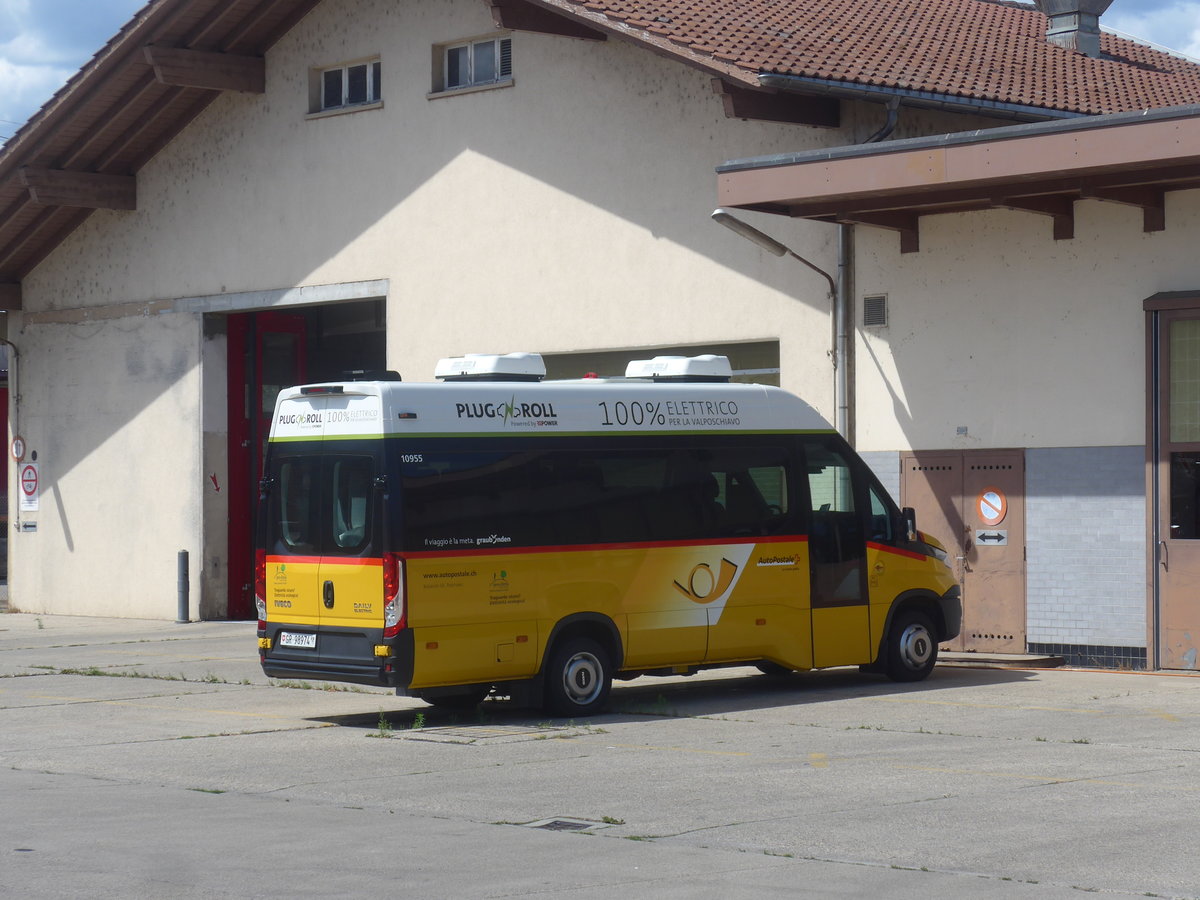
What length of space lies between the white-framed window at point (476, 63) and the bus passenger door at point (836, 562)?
8209mm

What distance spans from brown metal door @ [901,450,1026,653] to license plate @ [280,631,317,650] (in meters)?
7.21

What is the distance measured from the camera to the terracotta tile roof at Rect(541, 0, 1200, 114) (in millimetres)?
17500

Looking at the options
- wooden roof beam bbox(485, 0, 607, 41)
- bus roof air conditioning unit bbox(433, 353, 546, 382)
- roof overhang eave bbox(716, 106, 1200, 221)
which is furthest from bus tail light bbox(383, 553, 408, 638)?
wooden roof beam bbox(485, 0, 607, 41)

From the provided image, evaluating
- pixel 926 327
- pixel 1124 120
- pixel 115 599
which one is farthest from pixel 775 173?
pixel 115 599

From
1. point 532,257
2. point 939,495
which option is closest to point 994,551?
point 939,495

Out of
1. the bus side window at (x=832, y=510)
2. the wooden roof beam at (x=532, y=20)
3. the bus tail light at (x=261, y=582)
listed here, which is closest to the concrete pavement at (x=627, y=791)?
the bus tail light at (x=261, y=582)

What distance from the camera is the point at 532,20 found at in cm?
1997

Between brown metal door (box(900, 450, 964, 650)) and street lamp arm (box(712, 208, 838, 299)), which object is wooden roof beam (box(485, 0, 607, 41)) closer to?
street lamp arm (box(712, 208, 838, 299))

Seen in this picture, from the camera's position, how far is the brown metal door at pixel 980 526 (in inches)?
671

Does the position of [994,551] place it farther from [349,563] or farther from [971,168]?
[349,563]

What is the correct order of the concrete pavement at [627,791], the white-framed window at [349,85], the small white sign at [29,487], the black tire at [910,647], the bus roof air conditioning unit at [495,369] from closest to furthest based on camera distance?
1. the concrete pavement at [627,791]
2. the bus roof air conditioning unit at [495,369]
3. the black tire at [910,647]
4. the white-framed window at [349,85]
5. the small white sign at [29,487]

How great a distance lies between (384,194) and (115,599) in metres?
7.19

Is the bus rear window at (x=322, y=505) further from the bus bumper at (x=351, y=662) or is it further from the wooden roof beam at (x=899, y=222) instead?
the wooden roof beam at (x=899, y=222)

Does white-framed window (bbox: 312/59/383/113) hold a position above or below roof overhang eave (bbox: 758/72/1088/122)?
above
